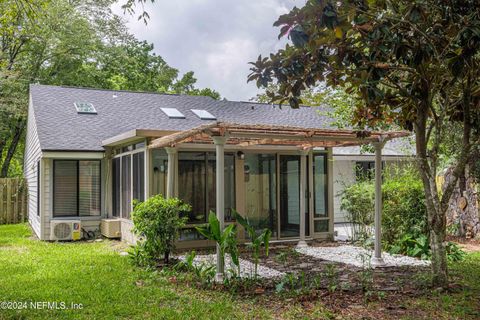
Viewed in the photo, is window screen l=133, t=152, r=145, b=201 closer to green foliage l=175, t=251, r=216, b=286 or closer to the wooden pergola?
the wooden pergola

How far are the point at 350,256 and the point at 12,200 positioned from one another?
516 inches

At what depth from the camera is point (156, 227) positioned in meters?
8.15

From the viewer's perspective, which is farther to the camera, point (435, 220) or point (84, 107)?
point (84, 107)

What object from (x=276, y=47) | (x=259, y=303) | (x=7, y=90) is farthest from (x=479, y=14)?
(x=7, y=90)

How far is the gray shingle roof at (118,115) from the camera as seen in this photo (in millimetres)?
12414

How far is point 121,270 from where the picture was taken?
25.5 feet

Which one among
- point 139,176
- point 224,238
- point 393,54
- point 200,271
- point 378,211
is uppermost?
point 393,54

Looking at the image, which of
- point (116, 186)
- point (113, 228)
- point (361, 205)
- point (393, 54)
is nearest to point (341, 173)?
point (361, 205)

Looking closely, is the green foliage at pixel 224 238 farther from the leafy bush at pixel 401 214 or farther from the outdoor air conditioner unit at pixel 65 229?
the outdoor air conditioner unit at pixel 65 229

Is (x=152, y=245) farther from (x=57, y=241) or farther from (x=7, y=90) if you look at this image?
(x=7, y=90)

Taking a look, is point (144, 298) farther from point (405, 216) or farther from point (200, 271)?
point (405, 216)

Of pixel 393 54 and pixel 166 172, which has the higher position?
A: pixel 393 54

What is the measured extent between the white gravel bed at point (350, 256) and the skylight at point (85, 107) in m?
7.57

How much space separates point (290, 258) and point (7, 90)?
14.9 m
